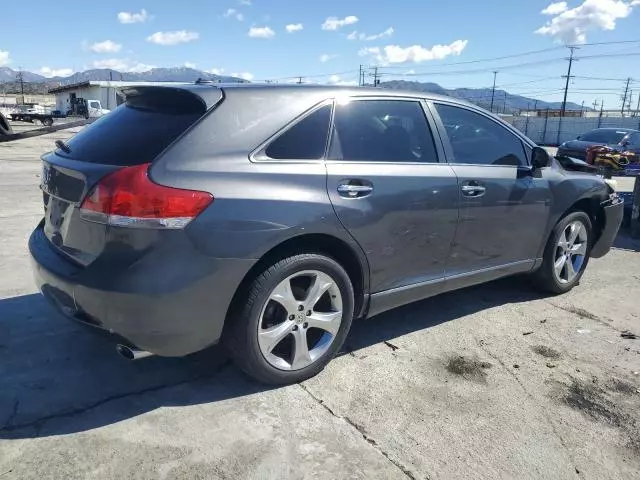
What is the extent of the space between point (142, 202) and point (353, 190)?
1212 mm

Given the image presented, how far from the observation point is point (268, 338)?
9.94ft

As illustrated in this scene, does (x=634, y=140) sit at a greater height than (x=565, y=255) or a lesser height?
greater

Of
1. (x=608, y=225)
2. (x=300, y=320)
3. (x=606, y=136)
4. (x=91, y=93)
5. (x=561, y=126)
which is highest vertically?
(x=91, y=93)

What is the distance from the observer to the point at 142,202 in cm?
260

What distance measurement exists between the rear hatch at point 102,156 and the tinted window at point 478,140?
1.90 m

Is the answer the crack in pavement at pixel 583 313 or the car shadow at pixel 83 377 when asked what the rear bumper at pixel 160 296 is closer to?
the car shadow at pixel 83 377

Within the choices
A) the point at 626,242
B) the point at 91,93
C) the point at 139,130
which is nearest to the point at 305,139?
the point at 139,130

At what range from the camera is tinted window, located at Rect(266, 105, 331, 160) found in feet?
9.97

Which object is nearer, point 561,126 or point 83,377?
point 83,377

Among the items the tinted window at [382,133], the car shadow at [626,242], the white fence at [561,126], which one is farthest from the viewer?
the white fence at [561,126]

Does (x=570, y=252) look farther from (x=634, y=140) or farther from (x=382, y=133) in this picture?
(x=634, y=140)

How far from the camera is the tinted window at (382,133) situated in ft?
11.0

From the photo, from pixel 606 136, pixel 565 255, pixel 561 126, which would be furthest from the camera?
pixel 561 126

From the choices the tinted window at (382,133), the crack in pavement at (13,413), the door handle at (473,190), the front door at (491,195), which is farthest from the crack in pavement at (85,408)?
the door handle at (473,190)
